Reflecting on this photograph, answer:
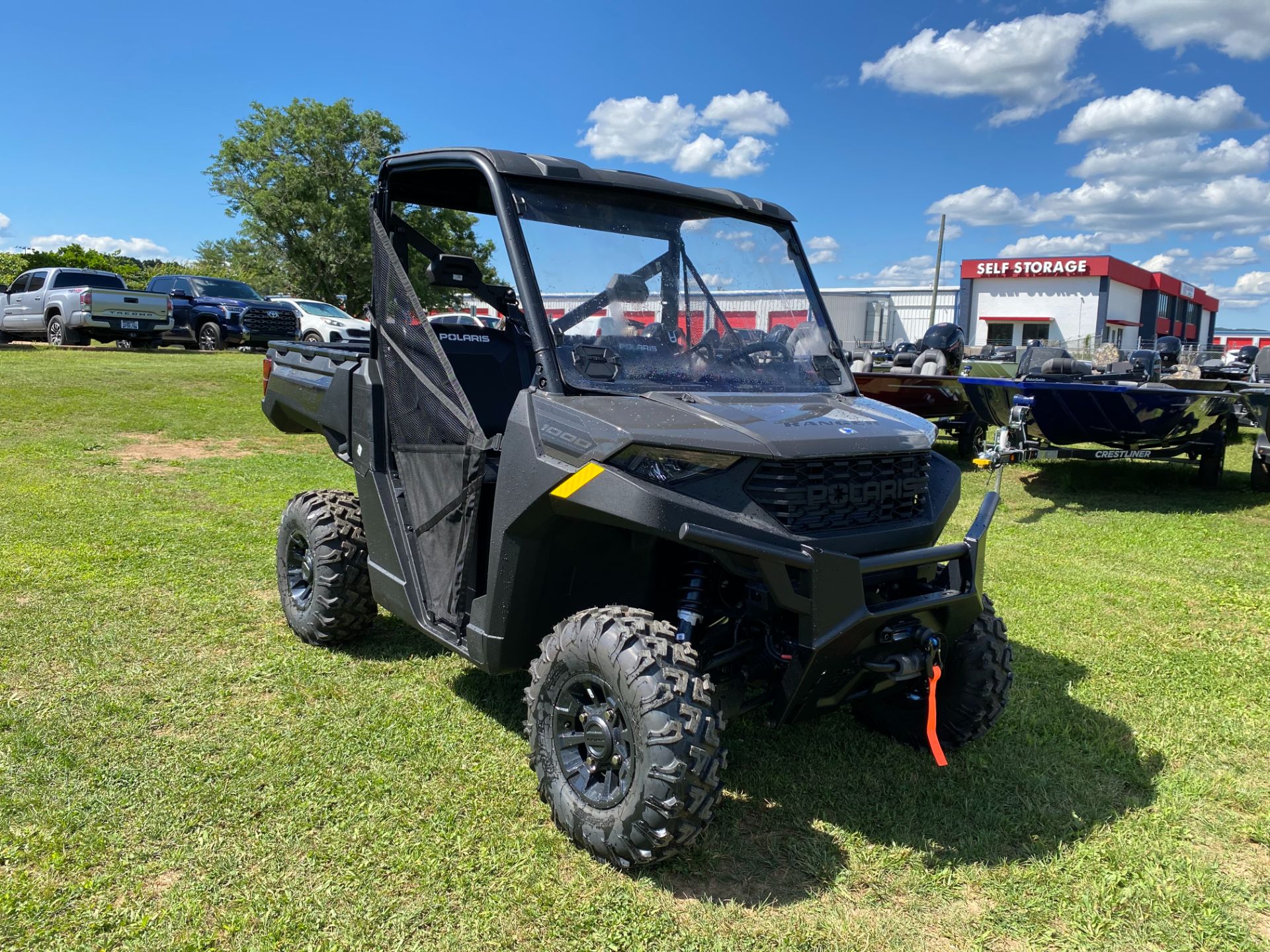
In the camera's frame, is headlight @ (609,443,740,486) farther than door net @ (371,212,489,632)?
No

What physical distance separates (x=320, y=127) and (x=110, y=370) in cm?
3132

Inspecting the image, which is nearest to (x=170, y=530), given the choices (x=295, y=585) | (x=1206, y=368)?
(x=295, y=585)

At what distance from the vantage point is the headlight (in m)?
2.77

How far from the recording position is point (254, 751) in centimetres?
359

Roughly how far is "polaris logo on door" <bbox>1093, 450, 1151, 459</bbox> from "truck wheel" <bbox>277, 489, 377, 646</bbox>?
7684 millimetres

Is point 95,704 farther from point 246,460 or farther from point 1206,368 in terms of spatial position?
point 1206,368

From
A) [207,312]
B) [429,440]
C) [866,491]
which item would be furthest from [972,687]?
[207,312]

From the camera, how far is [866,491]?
2.99 meters

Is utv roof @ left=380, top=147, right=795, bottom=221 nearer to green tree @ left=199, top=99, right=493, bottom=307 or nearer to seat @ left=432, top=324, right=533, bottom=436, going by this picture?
seat @ left=432, top=324, right=533, bottom=436

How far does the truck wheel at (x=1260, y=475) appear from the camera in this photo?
958 cm

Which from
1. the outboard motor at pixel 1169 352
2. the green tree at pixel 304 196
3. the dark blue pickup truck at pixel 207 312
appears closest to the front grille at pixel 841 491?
the outboard motor at pixel 1169 352

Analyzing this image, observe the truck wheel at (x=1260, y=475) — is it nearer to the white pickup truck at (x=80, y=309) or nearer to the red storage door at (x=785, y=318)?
the red storage door at (x=785, y=318)

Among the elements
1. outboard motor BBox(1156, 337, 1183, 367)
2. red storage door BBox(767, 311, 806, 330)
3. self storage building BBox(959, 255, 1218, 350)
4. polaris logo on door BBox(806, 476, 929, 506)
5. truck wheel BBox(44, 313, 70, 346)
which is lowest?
polaris logo on door BBox(806, 476, 929, 506)

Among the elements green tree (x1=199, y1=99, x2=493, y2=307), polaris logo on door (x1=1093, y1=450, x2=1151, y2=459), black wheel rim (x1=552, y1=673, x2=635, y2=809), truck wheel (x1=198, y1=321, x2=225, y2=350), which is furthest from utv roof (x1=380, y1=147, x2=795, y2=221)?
green tree (x1=199, y1=99, x2=493, y2=307)
